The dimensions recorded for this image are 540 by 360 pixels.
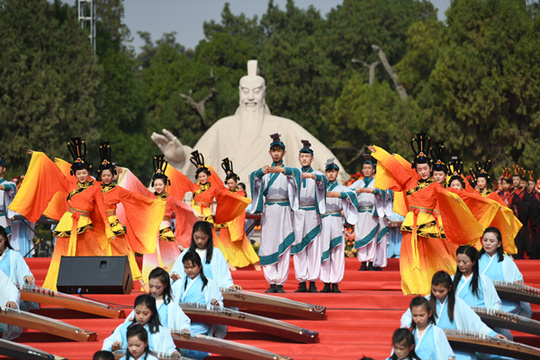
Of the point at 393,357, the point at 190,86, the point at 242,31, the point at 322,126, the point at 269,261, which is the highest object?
the point at 242,31

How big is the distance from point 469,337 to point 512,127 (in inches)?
594

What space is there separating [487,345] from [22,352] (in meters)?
3.62

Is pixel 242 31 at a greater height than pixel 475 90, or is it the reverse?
pixel 242 31

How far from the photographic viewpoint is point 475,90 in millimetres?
20531

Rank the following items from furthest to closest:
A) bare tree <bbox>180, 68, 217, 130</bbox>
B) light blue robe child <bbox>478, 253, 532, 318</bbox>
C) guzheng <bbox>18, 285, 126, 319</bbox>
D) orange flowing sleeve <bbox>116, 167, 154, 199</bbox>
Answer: bare tree <bbox>180, 68, 217, 130</bbox>
orange flowing sleeve <bbox>116, 167, 154, 199</bbox>
guzheng <bbox>18, 285, 126, 319</bbox>
light blue robe child <bbox>478, 253, 532, 318</bbox>

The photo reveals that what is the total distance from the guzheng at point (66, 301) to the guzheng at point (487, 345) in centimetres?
334

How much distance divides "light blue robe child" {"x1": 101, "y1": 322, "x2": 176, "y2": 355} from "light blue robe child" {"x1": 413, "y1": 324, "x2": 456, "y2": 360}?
188cm

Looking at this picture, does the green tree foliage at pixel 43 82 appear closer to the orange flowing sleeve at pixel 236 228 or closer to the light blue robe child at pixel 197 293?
the orange flowing sleeve at pixel 236 228

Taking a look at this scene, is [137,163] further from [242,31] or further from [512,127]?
[242,31]

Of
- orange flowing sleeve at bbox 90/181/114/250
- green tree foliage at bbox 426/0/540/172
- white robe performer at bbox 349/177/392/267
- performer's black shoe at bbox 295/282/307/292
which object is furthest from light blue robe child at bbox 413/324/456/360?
green tree foliage at bbox 426/0/540/172

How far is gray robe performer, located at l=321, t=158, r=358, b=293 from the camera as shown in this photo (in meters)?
9.51

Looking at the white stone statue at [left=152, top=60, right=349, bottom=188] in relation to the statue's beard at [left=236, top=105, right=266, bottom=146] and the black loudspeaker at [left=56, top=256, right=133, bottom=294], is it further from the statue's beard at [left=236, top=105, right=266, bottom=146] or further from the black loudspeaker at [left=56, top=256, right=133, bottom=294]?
the black loudspeaker at [left=56, top=256, right=133, bottom=294]

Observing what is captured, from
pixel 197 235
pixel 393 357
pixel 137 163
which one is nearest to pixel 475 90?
pixel 137 163

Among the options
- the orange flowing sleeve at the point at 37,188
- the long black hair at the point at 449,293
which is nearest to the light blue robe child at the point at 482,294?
the long black hair at the point at 449,293
